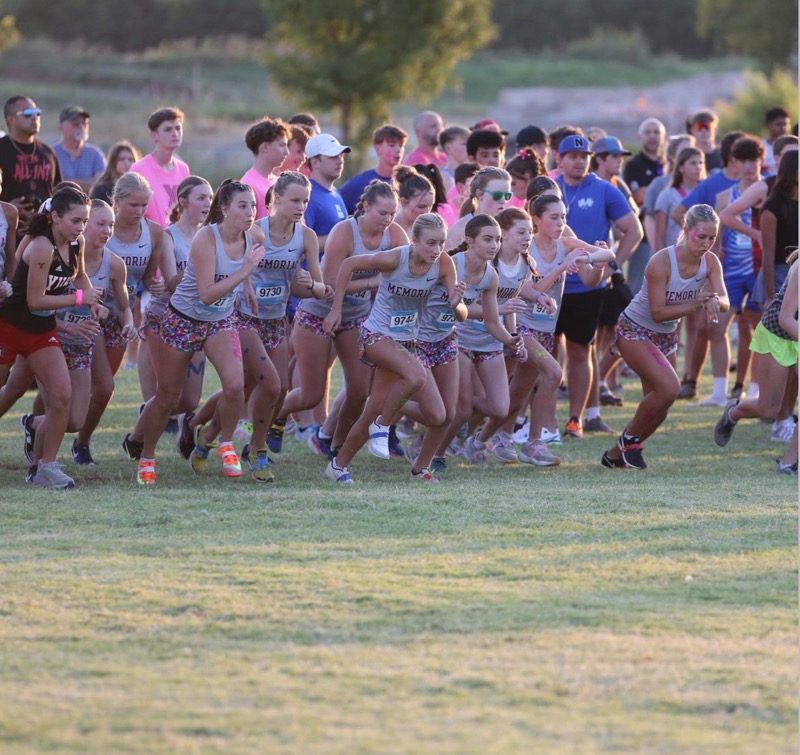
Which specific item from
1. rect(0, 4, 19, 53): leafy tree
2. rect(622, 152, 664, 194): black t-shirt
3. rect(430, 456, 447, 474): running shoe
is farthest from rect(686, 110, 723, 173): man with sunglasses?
rect(0, 4, 19, 53): leafy tree

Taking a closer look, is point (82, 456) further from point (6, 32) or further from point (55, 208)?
point (6, 32)

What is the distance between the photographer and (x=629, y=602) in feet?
18.9

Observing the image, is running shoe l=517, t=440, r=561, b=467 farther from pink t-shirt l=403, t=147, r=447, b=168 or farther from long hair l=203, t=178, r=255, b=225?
pink t-shirt l=403, t=147, r=447, b=168

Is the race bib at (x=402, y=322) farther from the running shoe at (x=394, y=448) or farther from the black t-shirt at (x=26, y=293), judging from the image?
the black t-shirt at (x=26, y=293)

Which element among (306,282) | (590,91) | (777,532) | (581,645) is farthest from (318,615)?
(590,91)

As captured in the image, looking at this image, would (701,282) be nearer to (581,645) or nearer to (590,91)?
(581,645)

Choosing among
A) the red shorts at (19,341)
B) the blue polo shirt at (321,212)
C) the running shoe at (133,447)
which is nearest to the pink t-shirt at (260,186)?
the blue polo shirt at (321,212)

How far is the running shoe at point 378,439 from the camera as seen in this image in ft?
27.3

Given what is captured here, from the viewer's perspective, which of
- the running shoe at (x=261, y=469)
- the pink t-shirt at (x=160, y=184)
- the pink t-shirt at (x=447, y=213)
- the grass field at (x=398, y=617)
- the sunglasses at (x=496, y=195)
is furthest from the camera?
the pink t-shirt at (x=447, y=213)

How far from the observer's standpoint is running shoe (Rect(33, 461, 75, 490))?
26.7ft

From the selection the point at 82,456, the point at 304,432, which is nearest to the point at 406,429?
the point at 304,432

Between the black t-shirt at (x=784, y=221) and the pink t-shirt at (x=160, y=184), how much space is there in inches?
166

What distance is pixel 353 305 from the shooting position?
29.9ft

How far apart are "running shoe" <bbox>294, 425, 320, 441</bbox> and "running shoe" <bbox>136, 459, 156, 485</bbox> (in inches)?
70.1
